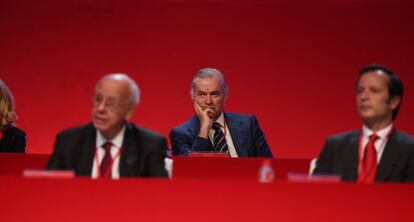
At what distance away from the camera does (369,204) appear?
2.41m

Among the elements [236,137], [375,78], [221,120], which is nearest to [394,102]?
[375,78]

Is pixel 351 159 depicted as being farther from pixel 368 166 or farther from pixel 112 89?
pixel 112 89

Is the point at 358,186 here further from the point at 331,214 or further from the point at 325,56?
the point at 325,56

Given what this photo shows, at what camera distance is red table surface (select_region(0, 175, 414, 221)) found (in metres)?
2.41

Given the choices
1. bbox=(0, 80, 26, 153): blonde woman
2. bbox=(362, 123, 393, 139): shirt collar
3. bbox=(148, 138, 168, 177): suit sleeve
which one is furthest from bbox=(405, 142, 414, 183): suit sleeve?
bbox=(0, 80, 26, 153): blonde woman

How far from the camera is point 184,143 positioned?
4.52 metres

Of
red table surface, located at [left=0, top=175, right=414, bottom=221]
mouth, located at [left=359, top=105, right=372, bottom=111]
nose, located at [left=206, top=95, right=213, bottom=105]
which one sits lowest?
red table surface, located at [left=0, top=175, right=414, bottom=221]

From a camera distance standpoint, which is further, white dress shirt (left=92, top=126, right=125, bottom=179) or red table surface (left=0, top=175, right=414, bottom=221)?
white dress shirt (left=92, top=126, right=125, bottom=179)

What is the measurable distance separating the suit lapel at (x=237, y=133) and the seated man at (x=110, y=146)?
1415mm

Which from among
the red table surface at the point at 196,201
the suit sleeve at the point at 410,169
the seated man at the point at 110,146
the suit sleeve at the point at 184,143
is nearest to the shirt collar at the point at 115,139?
the seated man at the point at 110,146

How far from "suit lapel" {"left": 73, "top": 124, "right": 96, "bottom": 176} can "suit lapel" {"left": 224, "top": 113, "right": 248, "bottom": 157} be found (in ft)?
4.95

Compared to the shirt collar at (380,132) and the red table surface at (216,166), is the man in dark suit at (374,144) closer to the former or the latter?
the shirt collar at (380,132)

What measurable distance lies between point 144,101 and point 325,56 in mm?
1392

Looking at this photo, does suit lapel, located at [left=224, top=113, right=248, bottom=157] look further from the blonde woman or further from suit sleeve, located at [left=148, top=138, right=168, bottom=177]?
suit sleeve, located at [left=148, top=138, right=168, bottom=177]
